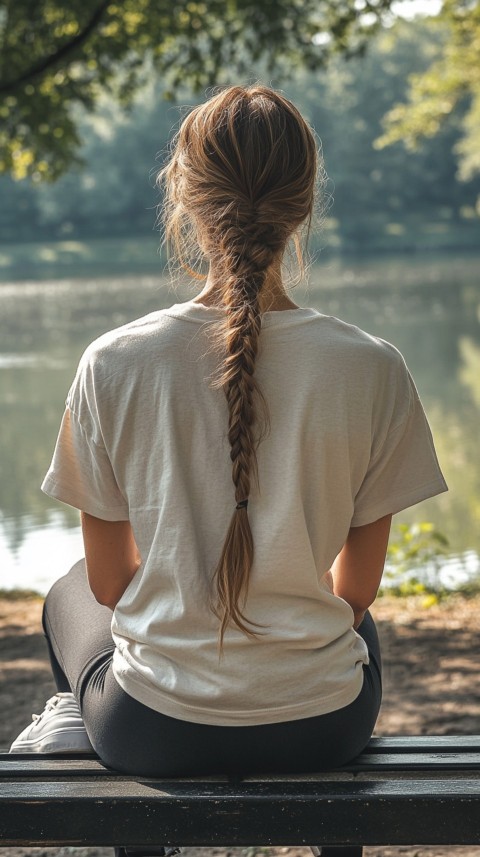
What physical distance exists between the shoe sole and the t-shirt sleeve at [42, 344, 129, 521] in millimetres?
444

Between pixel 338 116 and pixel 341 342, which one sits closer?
pixel 341 342

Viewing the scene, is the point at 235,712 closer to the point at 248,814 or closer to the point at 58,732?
the point at 248,814

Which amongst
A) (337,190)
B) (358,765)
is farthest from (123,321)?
(337,190)

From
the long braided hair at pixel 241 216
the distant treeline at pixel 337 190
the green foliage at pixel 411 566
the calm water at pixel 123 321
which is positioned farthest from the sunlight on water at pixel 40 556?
the distant treeline at pixel 337 190

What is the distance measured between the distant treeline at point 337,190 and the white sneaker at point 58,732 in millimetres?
51227

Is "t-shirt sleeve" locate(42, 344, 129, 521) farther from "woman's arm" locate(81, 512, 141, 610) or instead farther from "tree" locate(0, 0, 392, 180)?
"tree" locate(0, 0, 392, 180)

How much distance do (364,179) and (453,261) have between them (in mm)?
12719

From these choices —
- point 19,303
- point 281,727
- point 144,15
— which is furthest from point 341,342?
point 19,303

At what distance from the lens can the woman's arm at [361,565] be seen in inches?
78.0

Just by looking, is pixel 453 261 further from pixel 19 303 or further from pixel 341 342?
pixel 341 342

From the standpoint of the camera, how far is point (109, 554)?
197 cm

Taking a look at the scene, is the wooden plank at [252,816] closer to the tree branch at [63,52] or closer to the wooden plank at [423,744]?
the wooden plank at [423,744]

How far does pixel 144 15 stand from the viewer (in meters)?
8.43

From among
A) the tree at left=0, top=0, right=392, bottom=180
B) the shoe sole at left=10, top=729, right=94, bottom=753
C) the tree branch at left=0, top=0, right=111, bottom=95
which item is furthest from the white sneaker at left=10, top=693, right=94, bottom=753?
the tree at left=0, top=0, right=392, bottom=180
